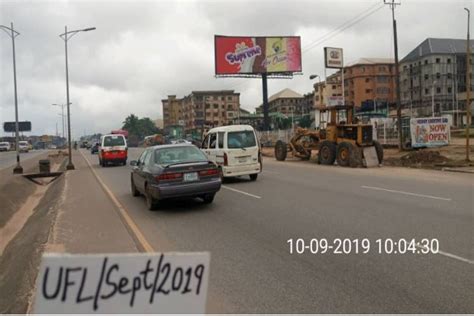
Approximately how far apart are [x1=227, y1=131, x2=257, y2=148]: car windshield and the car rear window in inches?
631

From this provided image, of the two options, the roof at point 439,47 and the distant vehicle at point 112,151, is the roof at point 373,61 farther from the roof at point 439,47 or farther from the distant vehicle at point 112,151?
the distant vehicle at point 112,151

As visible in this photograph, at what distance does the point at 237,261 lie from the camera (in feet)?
21.6

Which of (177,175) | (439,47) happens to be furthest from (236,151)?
(439,47)

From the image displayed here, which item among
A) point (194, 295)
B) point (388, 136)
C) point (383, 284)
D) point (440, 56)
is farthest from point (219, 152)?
point (440, 56)

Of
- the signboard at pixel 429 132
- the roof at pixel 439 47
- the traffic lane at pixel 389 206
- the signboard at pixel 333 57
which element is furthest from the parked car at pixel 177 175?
the roof at pixel 439 47

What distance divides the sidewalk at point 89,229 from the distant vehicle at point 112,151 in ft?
52.0

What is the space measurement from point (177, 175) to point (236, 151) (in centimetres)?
595

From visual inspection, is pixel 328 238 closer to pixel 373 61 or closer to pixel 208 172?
pixel 208 172

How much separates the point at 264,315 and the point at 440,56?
121017 mm

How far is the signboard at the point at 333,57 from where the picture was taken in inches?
1944

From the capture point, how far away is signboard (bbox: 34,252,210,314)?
2.27 m

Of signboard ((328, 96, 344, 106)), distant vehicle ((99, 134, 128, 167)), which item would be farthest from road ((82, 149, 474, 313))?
signboard ((328, 96, 344, 106))

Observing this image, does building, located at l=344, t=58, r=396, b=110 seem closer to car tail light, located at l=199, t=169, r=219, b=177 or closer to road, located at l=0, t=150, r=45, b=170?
road, located at l=0, t=150, r=45, b=170
